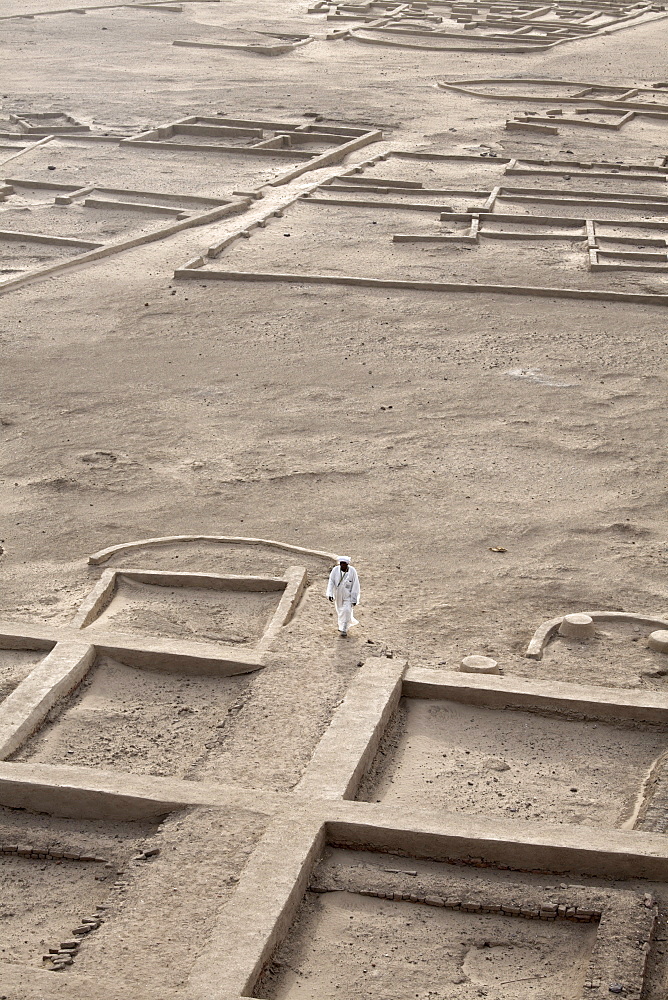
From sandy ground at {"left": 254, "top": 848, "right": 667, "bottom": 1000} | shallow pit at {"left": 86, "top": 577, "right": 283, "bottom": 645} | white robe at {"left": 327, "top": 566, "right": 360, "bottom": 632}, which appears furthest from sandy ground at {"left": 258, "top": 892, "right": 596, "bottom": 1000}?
shallow pit at {"left": 86, "top": 577, "right": 283, "bottom": 645}

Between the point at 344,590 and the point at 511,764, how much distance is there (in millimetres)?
1487

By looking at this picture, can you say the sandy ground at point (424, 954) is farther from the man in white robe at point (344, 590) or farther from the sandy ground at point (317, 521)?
the man in white robe at point (344, 590)

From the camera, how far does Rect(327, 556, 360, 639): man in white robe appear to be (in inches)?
283

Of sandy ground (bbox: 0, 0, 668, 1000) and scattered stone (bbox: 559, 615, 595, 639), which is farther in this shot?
scattered stone (bbox: 559, 615, 595, 639)

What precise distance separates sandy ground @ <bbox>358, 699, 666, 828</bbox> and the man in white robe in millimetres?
682

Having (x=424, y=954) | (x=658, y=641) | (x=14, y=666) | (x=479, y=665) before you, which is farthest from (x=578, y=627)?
(x=14, y=666)

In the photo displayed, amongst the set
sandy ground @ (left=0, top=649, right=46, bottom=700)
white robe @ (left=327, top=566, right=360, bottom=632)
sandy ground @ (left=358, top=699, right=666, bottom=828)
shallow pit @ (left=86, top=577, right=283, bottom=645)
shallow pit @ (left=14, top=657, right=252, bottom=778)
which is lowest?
sandy ground @ (left=358, top=699, right=666, bottom=828)

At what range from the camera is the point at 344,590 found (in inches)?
284

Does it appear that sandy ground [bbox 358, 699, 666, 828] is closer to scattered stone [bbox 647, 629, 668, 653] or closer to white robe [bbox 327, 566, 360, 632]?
white robe [bbox 327, 566, 360, 632]

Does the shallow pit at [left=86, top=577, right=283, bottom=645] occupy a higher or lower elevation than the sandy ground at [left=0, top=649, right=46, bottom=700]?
higher

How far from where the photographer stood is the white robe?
720cm

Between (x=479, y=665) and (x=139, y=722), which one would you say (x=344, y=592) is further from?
(x=139, y=722)

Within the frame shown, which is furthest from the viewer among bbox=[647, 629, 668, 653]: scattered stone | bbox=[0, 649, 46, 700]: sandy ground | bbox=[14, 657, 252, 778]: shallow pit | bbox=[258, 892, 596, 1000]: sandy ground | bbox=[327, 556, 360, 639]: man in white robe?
bbox=[647, 629, 668, 653]: scattered stone

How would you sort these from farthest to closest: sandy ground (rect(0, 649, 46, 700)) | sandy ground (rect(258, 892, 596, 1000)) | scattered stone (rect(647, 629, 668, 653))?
scattered stone (rect(647, 629, 668, 653)) → sandy ground (rect(0, 649, 46, 700)) → sandy ground (rect(258, 892, 596, 1000))
